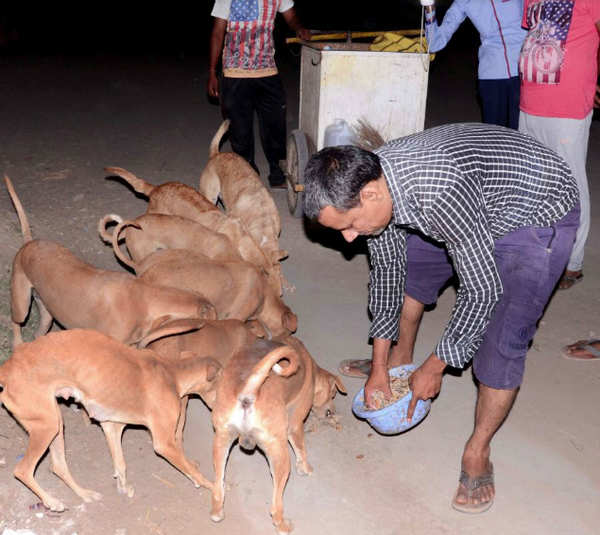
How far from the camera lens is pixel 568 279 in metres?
5.57

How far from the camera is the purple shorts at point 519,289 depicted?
309cm

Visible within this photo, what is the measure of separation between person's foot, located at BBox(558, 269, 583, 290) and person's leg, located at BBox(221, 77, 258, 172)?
11.2 feet

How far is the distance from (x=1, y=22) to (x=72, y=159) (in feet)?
41.5

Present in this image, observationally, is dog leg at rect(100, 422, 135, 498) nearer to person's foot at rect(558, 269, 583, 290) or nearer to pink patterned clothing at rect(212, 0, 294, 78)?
person's foot at rect(558, 269, 583, 290)

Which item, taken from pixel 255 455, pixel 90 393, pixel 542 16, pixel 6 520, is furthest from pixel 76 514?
pixel 542 16

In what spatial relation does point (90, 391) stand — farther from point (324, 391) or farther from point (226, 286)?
point (226, 286)

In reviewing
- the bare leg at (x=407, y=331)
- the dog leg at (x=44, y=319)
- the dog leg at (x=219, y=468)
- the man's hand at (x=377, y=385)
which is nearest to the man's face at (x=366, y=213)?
the man's hand at (x=377, y=385)

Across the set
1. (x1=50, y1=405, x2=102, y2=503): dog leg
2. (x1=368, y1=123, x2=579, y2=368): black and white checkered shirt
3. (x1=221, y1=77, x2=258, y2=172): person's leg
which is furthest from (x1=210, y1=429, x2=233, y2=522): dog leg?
(x1=221, y1=77, x2=258, y2=172): person's leg

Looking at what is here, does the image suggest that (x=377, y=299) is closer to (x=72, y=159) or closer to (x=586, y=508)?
(x=586, y=508)

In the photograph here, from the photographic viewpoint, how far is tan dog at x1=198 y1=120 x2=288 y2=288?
5.73 meters

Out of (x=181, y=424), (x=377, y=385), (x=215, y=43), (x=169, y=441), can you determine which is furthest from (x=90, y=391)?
(x=215, y=43)

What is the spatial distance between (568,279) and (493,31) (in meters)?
2.18

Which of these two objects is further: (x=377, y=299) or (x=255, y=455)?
(x=255, y=455)

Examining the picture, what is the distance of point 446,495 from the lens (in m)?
3.56
